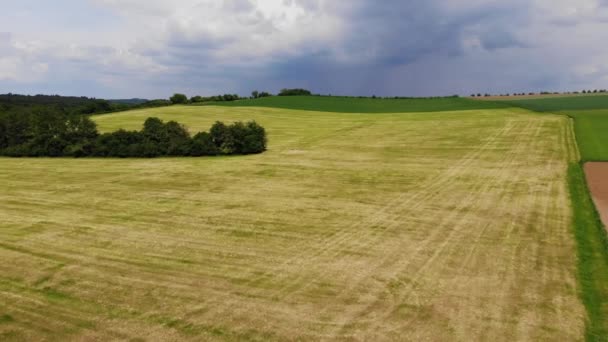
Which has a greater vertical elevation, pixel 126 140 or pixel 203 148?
pixel 126 140

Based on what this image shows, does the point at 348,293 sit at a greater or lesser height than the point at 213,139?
lesser

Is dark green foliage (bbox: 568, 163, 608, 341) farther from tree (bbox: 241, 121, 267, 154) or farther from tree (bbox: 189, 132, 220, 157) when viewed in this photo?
tree (bbox: 189, 132, 220, 157)

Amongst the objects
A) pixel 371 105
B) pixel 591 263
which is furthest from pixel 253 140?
pixel 371 105

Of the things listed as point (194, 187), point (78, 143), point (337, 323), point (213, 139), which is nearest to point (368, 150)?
point (213, 139)

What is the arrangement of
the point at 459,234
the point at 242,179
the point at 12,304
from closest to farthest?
1. the point at 12,304
2. the point at 459,234
3. the point at 242,179

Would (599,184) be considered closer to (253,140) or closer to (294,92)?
(253,140)

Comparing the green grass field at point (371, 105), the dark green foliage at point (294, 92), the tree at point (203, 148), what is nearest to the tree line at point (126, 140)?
the tree at point (203, 148)

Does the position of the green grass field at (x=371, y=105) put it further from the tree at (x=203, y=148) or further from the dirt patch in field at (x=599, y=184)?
the dirt patch in field at (x=599, y=184)

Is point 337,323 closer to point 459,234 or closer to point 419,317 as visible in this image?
A: point 419,317
